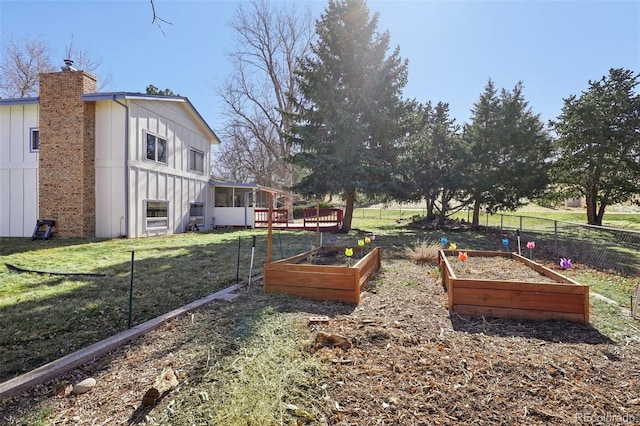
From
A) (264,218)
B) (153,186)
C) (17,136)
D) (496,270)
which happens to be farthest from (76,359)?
(264,218)

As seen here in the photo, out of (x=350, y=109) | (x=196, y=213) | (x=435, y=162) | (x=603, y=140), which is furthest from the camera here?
(x=196, y=213)

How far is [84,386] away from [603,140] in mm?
21220

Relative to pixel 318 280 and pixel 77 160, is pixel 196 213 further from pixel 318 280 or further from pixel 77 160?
pixel 318 280

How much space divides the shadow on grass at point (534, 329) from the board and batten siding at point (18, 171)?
567 inches

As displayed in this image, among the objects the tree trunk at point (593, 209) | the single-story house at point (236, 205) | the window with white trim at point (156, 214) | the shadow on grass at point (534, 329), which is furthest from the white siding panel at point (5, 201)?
the tree trunk at point (593, 209)

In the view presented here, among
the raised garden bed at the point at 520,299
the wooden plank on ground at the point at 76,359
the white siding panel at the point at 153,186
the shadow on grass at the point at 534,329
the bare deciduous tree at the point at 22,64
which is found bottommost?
the wooden plank on ground at the point at 76,359

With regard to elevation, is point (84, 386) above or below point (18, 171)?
below

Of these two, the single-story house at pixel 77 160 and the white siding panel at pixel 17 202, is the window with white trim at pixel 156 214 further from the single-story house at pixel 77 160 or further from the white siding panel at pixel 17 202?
the white siding panel at pixel 17 202

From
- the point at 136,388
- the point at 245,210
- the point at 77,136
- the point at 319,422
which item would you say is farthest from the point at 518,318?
the point at 245,210

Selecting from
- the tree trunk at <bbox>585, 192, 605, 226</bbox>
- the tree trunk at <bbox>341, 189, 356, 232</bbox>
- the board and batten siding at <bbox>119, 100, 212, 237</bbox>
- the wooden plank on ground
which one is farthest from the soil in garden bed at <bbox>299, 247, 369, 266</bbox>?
the tree trunk at <bbox>585, 192, 605, 226</bbox>

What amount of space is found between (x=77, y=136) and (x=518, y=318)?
13.6m

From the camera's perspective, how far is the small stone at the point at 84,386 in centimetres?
216

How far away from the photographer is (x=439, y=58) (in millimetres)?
9641

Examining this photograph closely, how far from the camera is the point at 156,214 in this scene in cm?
1277
